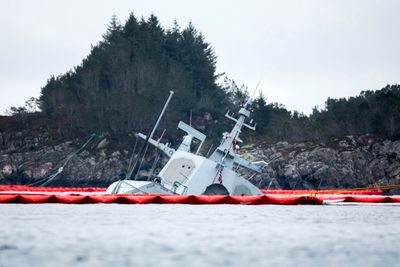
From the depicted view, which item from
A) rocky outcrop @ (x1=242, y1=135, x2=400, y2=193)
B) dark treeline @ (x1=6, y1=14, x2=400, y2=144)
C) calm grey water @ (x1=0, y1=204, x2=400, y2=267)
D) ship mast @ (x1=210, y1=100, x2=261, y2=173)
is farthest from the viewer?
dark treeline @ (x1=6, y1=14, x2=400, y2=144)

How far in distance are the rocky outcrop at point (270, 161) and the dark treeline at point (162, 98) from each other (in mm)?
4518

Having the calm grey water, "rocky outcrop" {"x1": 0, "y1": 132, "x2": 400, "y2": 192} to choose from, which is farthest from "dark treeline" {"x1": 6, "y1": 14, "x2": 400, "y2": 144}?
the calm grey water

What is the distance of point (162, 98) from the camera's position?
97.1m

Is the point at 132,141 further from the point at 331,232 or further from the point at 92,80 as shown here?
the point at 331,232

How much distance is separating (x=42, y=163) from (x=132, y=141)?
1324 centimetres

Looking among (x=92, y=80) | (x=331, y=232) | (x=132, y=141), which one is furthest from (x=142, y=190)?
(x=92, y=80)

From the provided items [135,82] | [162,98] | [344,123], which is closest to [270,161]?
[344,123]

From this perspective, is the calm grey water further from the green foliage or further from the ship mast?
the green foliage

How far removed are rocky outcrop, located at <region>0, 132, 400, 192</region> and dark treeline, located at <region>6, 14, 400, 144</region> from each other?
4.52 metres

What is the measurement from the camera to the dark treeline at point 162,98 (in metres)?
87.4

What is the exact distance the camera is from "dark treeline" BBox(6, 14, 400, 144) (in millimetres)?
87375

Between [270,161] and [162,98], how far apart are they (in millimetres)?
31042

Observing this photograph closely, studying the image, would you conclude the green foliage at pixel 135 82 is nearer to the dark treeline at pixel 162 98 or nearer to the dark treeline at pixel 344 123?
the dark treeline at pixel 162 98

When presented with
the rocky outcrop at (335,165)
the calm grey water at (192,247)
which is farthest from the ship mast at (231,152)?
the rocky outcrop at (335,165)
